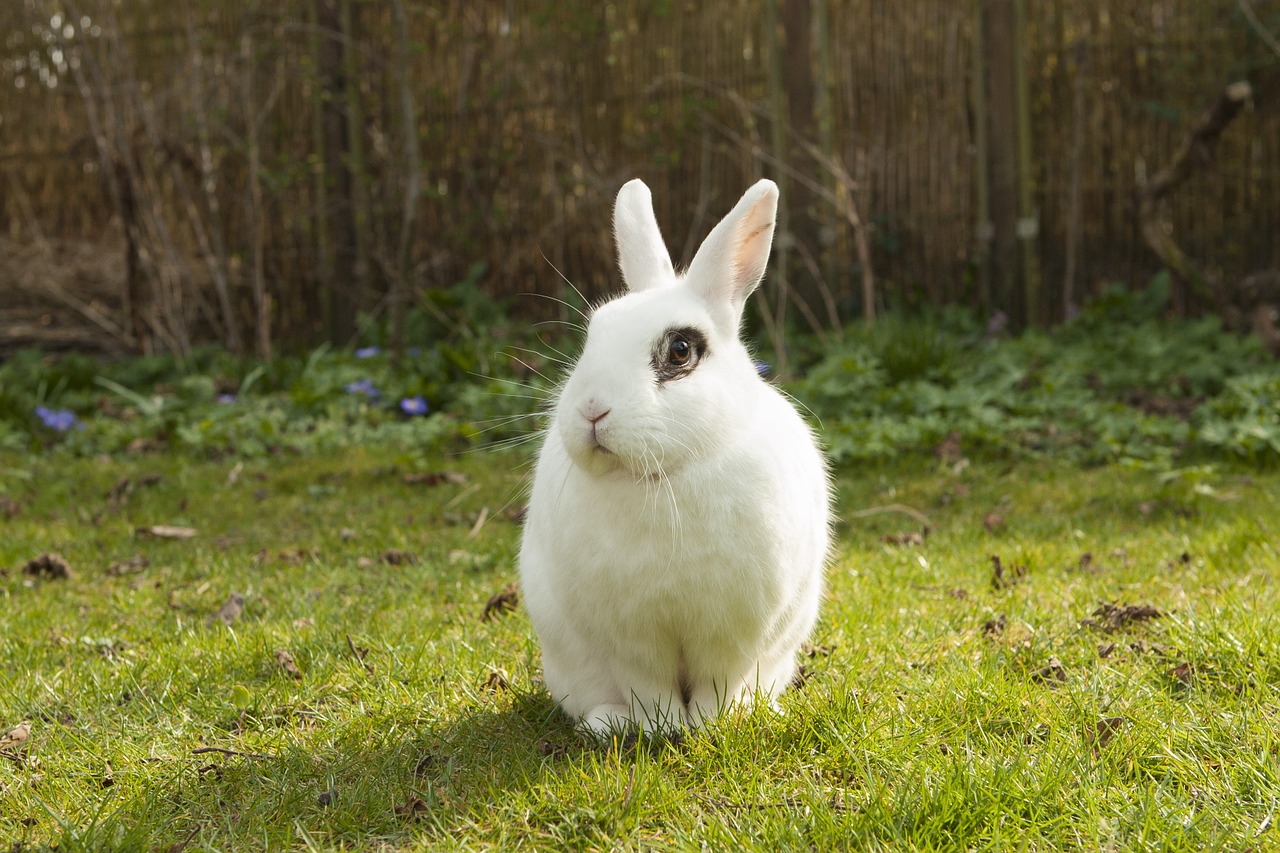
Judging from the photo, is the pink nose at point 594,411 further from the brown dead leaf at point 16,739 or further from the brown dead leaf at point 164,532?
the brown dead leaf at point 164,532

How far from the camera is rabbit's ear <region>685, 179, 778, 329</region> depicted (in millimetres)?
2250

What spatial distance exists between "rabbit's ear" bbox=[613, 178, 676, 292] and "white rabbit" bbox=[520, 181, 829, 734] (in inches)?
2.9

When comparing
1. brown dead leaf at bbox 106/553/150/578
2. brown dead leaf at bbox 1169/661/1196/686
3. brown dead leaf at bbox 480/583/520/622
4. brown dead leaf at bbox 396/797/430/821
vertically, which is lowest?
brown dead leaf at bbox 106/553/150/578

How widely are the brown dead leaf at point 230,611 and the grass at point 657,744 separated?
0.02 metres

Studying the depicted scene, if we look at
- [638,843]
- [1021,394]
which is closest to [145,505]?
[638,843]

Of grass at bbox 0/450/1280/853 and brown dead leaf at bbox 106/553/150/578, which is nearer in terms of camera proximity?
grass at bbox 0/450/1280/853

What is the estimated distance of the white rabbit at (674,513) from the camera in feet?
6.88

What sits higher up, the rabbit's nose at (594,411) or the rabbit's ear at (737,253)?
the rabbit's ear at (737,253)

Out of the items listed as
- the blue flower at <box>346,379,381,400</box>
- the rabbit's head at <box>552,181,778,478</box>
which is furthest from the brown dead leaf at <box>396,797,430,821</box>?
the blue flower at <box>346,379,381,400</box>

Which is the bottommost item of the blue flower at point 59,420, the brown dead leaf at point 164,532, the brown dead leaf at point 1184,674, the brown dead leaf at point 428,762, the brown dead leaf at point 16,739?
the blue flower at point 59,420

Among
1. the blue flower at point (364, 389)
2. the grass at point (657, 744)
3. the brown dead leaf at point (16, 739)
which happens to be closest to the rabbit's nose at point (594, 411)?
the grass at point (657, 744)

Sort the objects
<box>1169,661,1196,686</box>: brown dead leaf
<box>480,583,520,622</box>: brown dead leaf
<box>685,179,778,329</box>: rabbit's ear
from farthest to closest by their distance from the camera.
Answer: <box>480,583,520,622</box>: brown dead leaf
<box>1169,661,1196,686</box>: brown dead leaf
<box>685,179,778,329</box>: rabbit's ear

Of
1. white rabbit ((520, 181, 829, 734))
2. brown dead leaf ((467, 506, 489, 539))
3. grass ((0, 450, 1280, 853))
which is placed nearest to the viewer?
grass ((0, 450, 1280, 853))

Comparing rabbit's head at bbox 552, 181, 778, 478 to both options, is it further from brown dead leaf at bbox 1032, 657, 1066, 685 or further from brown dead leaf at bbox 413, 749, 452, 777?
brown dead leaf at bbox 1032, 657, 1066, 685
